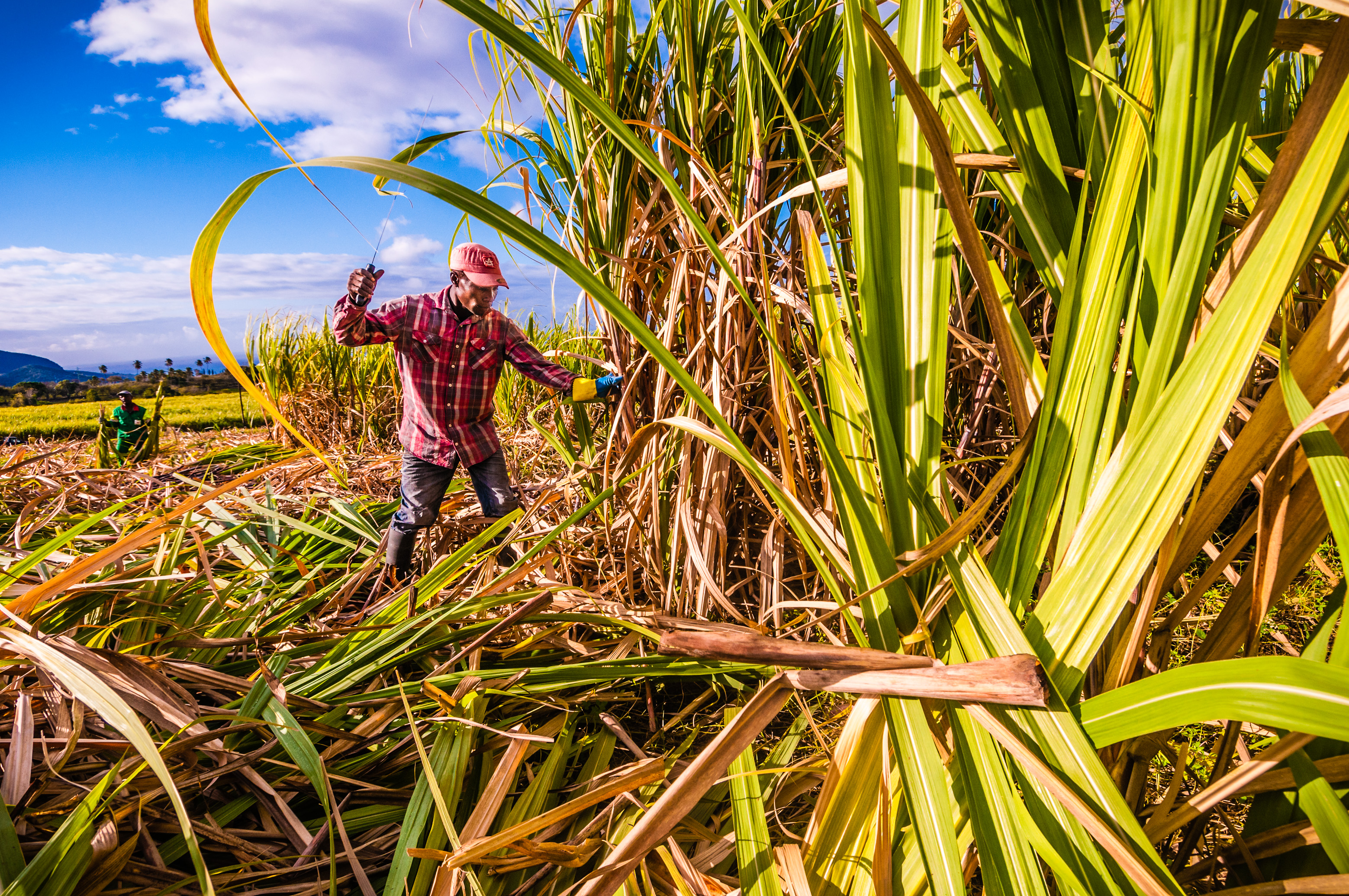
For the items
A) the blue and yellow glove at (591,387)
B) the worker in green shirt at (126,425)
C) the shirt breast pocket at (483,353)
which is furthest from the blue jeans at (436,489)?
the worker in green shirt at (126,425)

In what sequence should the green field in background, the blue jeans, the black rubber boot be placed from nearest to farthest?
the black rubber boot, the blue jeans, the green field in background

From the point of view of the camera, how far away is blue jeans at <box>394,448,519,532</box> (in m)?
2.30

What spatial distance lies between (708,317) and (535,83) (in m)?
0.73

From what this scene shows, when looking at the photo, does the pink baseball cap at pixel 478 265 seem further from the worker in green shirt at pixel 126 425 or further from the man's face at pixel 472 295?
the worker in green shirt at pixel 126 425

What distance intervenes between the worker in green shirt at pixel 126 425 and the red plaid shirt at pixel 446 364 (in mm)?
4183

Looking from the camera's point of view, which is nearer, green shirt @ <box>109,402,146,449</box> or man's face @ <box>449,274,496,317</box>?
man's face @ <box>449,274,496,317</box>

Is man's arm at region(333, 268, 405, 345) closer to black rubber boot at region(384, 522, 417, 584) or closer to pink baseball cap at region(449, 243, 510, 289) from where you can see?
pink baseball cap at region(449, 243, 510, 289)

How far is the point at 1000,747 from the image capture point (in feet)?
1.42

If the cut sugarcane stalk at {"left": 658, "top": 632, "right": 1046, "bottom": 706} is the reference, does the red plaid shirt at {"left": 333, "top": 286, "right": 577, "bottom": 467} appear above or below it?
above

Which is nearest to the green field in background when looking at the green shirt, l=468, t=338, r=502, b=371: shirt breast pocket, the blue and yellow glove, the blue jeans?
the green shirt

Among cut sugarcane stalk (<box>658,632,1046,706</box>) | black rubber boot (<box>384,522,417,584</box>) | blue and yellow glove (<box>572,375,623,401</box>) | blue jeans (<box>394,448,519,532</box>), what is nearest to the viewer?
cut sugarcane stalk (<box>658,632,1046,706</box>)

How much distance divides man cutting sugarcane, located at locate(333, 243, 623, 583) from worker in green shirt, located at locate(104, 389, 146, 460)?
4186 mm

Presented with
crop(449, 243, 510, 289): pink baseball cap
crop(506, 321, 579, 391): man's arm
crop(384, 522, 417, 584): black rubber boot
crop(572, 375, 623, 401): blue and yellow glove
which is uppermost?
crop(449, 243, 510, 289): pink baseball cap

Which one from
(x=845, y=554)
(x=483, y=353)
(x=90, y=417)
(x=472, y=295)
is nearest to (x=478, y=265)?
(x=472, y=295)
